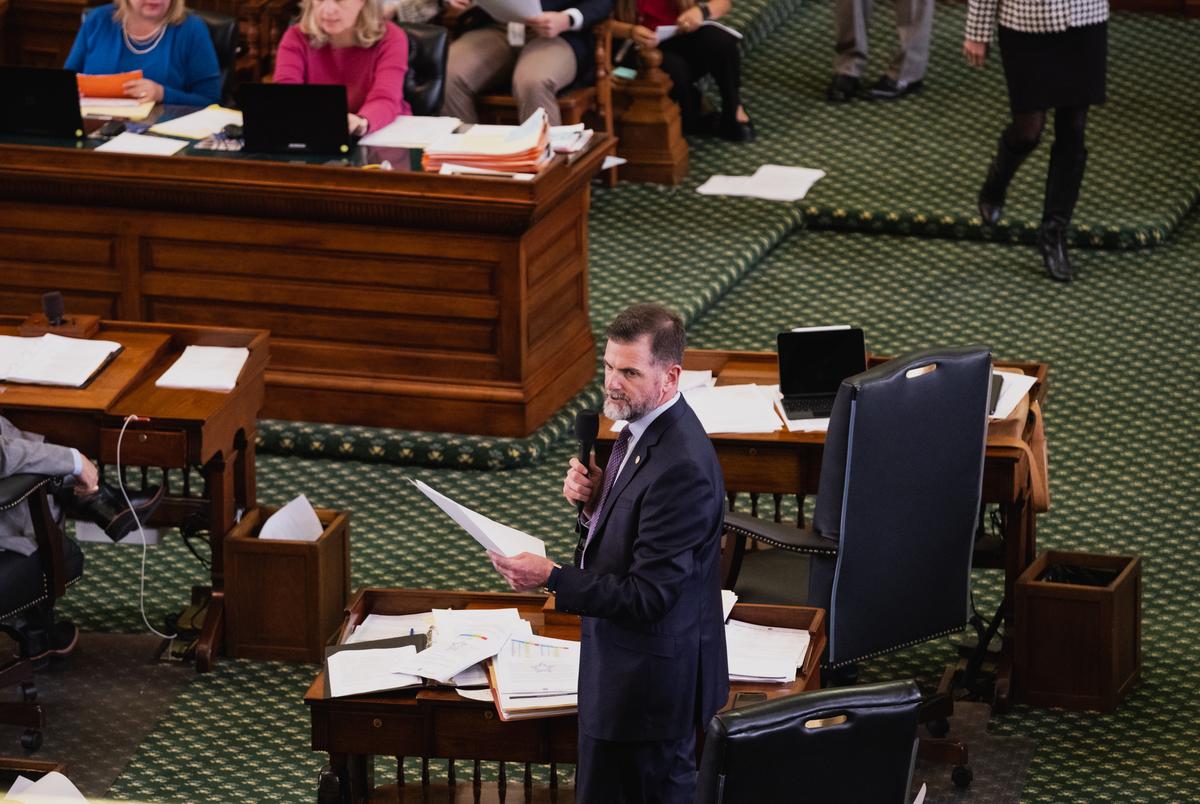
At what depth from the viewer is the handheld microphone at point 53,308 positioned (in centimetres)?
600

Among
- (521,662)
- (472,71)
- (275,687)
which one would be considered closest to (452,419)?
(275,687)

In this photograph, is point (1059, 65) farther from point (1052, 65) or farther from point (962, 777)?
point (962, 777)

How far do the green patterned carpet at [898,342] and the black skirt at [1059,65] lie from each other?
36.3 inches

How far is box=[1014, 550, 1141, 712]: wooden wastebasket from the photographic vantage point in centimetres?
543

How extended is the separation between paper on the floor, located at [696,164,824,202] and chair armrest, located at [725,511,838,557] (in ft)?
15.7

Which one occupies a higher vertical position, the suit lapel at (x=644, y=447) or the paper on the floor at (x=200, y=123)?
the suit lapel at (x=644, y=447)

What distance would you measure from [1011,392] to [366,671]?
2.14 metres

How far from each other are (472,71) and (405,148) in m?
1.94

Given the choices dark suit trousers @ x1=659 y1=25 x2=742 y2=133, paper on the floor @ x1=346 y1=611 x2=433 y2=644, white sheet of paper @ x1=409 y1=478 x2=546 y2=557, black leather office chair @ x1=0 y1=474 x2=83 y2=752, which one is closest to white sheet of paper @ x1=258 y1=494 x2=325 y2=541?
black leather office chair @ x1=0 y1=474 x2=83 y2=752

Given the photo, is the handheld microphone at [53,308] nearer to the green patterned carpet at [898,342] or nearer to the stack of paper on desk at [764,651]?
the green patterned carpet at [898,342]

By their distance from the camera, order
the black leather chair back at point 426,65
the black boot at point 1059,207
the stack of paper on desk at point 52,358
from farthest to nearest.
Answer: the black boot at point 1059,207 < the black leather chair back at point 426,65 < the stack of paper on desk at point 52,358

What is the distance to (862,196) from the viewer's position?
9.73 metres

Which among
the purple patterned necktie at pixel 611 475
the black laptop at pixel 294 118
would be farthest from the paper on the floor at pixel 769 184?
the purple patterned necktie at pixel 611 475

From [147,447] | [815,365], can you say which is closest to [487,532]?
[815,365]
